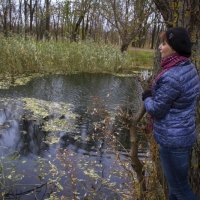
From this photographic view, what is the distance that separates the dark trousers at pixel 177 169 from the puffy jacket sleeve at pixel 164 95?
0.82ft

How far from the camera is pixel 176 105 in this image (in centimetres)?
246

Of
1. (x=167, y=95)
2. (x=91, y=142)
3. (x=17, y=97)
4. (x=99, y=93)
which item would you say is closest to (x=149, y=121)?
(x=167, y=95)

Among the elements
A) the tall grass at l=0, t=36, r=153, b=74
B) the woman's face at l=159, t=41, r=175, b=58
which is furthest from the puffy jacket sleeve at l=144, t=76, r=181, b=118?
the tall grass at l=0, t=36, r=153, b=74

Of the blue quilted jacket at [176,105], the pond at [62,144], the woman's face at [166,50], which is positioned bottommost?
the pond at [62,144]

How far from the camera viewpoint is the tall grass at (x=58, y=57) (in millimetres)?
11773

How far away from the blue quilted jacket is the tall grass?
A: 31.6 ft

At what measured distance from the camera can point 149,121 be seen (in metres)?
2.84

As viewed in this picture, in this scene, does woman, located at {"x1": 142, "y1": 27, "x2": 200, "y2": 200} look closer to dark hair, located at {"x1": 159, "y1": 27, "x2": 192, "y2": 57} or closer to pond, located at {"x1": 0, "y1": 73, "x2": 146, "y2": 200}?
dark hair, located at {"x1": 159, "y1": 27, "x2": 192, "y2": 57}

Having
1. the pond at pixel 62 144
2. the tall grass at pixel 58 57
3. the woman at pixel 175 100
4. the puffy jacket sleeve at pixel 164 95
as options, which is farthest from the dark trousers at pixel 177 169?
the tall grass at pixel 58 57

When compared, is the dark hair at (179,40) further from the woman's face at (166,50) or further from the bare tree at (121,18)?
the bare tree at (121,18)

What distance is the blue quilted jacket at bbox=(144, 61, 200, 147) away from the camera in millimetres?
2420

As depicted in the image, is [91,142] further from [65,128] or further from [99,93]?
[99,93]

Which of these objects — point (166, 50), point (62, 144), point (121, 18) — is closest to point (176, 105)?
point (166, 50)

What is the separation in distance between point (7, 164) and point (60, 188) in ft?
2.86
